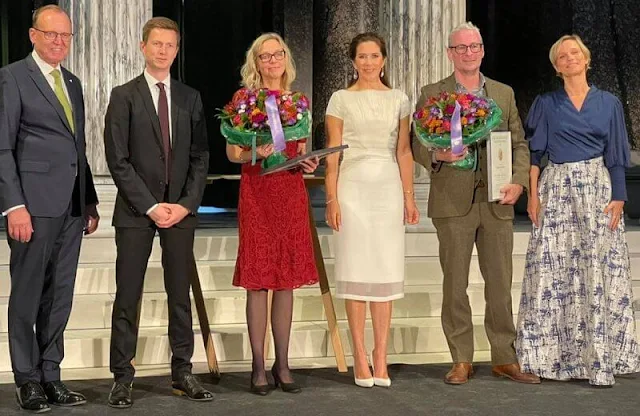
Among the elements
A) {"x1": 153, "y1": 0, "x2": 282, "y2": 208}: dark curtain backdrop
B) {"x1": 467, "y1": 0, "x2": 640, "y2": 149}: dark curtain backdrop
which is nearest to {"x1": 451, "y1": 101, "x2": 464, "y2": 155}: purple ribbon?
{"x1": 153, "y1": 0, "x2": 282, "y2": 208}: dark curtain backdrop

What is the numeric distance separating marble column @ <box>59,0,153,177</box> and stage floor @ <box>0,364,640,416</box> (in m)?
2.36

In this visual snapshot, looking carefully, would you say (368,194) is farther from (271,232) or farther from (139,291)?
(139,291)

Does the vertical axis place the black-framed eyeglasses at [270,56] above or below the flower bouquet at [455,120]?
above

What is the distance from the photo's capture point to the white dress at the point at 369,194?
5.36 meters

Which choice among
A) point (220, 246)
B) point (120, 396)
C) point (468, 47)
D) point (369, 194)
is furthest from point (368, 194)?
point (220, 246)

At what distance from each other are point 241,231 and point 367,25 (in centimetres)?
499

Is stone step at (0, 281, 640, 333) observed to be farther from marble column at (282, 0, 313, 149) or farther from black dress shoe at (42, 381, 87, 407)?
marble column at (282, 0, 313, 149)

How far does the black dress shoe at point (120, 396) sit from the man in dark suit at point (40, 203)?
0.17 metres

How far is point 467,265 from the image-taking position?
5484 millimetres

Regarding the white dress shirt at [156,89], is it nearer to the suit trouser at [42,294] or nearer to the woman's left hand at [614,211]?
the suit trouser at [42,294]

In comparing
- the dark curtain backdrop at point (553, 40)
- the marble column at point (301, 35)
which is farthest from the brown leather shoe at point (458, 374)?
the dark curtain backdrop at point (553, 40)

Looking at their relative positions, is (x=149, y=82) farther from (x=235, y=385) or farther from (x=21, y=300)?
(x=235, y=385)

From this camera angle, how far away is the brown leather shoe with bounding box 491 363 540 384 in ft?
17.9

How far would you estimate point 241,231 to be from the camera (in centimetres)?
525
